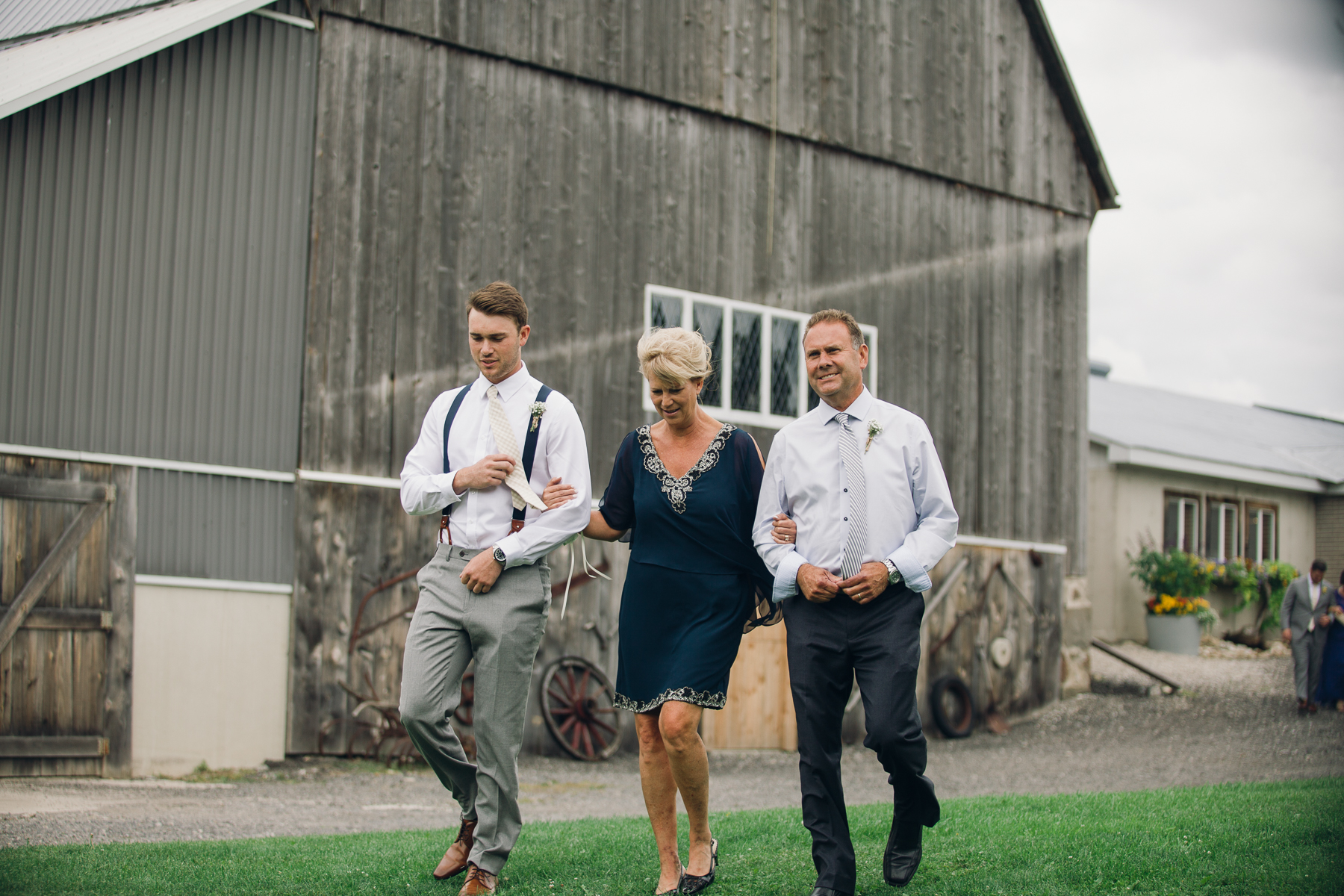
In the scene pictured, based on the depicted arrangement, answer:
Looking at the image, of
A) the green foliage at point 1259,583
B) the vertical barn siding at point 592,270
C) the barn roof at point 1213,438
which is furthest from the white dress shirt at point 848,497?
the green foliage at point 1259,583

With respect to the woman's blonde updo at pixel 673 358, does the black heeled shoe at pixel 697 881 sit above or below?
below

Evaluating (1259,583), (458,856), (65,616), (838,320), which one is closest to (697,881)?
(458,856)

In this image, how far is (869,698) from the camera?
420 cm

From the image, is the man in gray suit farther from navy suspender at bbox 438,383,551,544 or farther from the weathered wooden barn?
navy suspender at bbox 438,383,551,544

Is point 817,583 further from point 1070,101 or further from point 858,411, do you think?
point 1070,101

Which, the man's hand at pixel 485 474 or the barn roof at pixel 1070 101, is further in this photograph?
the barn roof at pixel 1070 101

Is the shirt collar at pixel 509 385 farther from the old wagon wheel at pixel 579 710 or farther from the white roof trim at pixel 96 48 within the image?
the old wagon wheel at pixel 579 710

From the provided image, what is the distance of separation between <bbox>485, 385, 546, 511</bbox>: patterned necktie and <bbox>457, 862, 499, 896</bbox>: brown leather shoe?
4.30 feet

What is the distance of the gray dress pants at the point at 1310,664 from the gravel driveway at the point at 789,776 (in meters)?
0.31

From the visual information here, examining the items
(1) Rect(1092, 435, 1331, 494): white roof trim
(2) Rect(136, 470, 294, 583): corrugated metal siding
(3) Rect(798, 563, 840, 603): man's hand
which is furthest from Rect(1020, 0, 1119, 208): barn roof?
(3) Rect(798, 563, 840, 603): man's hand

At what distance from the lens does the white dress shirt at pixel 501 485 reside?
14.8ft

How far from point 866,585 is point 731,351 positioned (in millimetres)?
8548

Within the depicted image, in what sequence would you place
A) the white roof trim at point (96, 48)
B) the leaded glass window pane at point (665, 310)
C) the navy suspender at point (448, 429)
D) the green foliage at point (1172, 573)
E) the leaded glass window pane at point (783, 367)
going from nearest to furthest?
the navy suspender at point (448, 429)
the white roof trim at point (96, 48)
the leaded glass window pane at point (665, 310)
the leaded glass window pane at point (783, 367)
the green foliage at point (1172, 573)

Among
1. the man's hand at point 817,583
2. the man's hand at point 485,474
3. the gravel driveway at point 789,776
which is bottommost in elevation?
the gravel driveway at point 789,776
